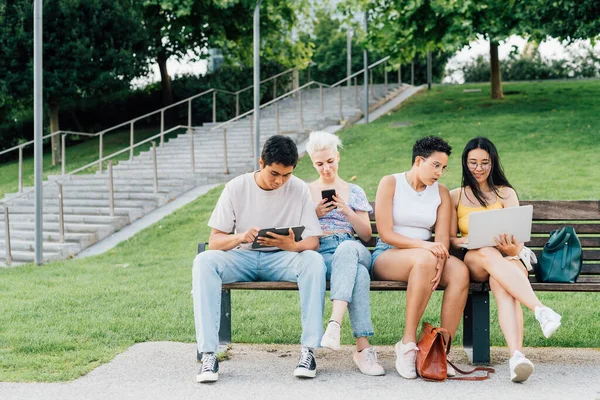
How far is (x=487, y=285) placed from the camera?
4938 mm

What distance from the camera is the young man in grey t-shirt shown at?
4.70 meters

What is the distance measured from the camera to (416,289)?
4797mm

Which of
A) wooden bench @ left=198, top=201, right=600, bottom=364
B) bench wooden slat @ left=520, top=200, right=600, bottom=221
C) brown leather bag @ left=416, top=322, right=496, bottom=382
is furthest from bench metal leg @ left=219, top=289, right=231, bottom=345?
bench wooden slat @ left=520, top=200, right=600, bottom=221

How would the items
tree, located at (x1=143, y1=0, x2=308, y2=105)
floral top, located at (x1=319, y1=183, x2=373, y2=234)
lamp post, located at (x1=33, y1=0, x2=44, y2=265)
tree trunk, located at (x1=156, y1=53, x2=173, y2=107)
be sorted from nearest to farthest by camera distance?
floral top, located at (x1=319, y1=183, x2=373, y2=234) → lamp post, located at (x1=33, y1=0, x2=44, y2=265) → tree, located at (x1=143, y1=0, x2=308, y2=105) → tree trunk, located at (x1=156, y1=53, x2=173, y2=107)

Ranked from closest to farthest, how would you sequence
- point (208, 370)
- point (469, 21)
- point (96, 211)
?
point (208, 370) → point (96, 211) → point (469, 21)

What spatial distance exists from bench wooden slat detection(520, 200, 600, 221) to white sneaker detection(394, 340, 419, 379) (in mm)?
1539

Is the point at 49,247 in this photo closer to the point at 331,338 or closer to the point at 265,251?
A: the point at 265,251

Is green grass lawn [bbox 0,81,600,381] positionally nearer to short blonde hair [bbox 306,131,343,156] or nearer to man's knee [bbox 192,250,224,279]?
man's knee [bbox 192,250,224,279]

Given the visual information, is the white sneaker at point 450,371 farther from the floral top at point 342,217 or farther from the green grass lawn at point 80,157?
the green grass lawn at point 80,157

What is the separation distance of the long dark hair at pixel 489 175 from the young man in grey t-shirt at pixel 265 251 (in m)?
1.07

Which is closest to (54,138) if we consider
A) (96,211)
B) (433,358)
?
(96,211)

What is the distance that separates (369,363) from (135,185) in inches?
429

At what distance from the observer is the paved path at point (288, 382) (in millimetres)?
4289

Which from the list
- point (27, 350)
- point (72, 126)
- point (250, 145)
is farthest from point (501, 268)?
point (72, 126)
